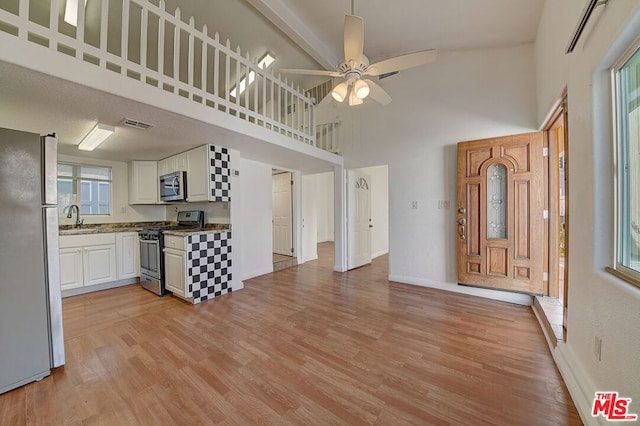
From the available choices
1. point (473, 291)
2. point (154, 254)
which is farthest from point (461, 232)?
point (154, 254)

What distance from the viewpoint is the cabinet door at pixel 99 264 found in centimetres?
361

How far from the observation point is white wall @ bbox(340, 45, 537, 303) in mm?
3129

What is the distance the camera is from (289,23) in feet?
10.2

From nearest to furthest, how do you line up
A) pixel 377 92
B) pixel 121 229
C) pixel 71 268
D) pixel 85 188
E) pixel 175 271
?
pixel 377 92 < pixel 175 271 < pixel 71 268 < pixel 121 229 < pixel 85 188

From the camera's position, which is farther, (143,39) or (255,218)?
(255,218)

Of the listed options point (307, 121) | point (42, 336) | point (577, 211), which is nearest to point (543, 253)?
point (577, 211)

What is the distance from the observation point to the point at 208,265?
3346mm

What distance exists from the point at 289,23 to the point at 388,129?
2077 millimetres

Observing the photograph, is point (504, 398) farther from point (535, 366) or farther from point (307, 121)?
point (307, 121)

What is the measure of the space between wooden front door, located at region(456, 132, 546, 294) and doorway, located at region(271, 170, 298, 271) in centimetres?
334

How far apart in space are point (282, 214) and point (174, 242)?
2.70 metres

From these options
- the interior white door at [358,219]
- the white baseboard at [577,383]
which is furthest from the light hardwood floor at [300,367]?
the interior white door at [358,219]

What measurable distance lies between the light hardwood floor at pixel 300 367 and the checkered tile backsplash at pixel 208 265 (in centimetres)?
32

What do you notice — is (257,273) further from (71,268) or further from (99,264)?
(71,268)
